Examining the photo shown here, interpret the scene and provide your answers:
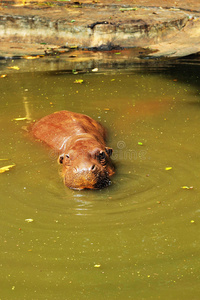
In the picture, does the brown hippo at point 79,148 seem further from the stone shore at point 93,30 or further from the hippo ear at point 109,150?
the stone shore at point 93,30

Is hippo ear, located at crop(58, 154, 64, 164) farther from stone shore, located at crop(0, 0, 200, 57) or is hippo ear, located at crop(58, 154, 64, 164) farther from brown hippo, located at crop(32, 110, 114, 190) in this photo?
stone shore, located at crop(0, 0, 200, 57)

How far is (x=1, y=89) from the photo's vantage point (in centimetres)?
1065

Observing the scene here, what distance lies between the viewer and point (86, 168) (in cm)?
632

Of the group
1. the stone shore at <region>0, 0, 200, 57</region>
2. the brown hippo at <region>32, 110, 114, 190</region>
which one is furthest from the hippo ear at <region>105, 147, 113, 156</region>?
the stone shore at <region>0, 0, 200, 57</region>

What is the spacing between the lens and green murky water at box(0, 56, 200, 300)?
462cm

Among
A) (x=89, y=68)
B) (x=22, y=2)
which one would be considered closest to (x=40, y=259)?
(x=89, y=68)

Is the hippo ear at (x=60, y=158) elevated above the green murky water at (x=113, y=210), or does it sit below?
above

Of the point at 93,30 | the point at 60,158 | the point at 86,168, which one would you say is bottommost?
the point at 60,158

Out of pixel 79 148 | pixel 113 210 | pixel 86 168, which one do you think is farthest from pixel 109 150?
pixel 113 210

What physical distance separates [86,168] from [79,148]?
17.3 inches

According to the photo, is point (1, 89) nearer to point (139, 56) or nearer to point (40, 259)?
point (139, 56)

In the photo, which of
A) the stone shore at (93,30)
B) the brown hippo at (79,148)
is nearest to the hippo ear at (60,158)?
the brown hippo at (79,148)

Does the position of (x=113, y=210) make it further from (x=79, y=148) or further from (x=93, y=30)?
(x=93, y=30)

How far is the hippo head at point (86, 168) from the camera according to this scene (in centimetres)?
634
